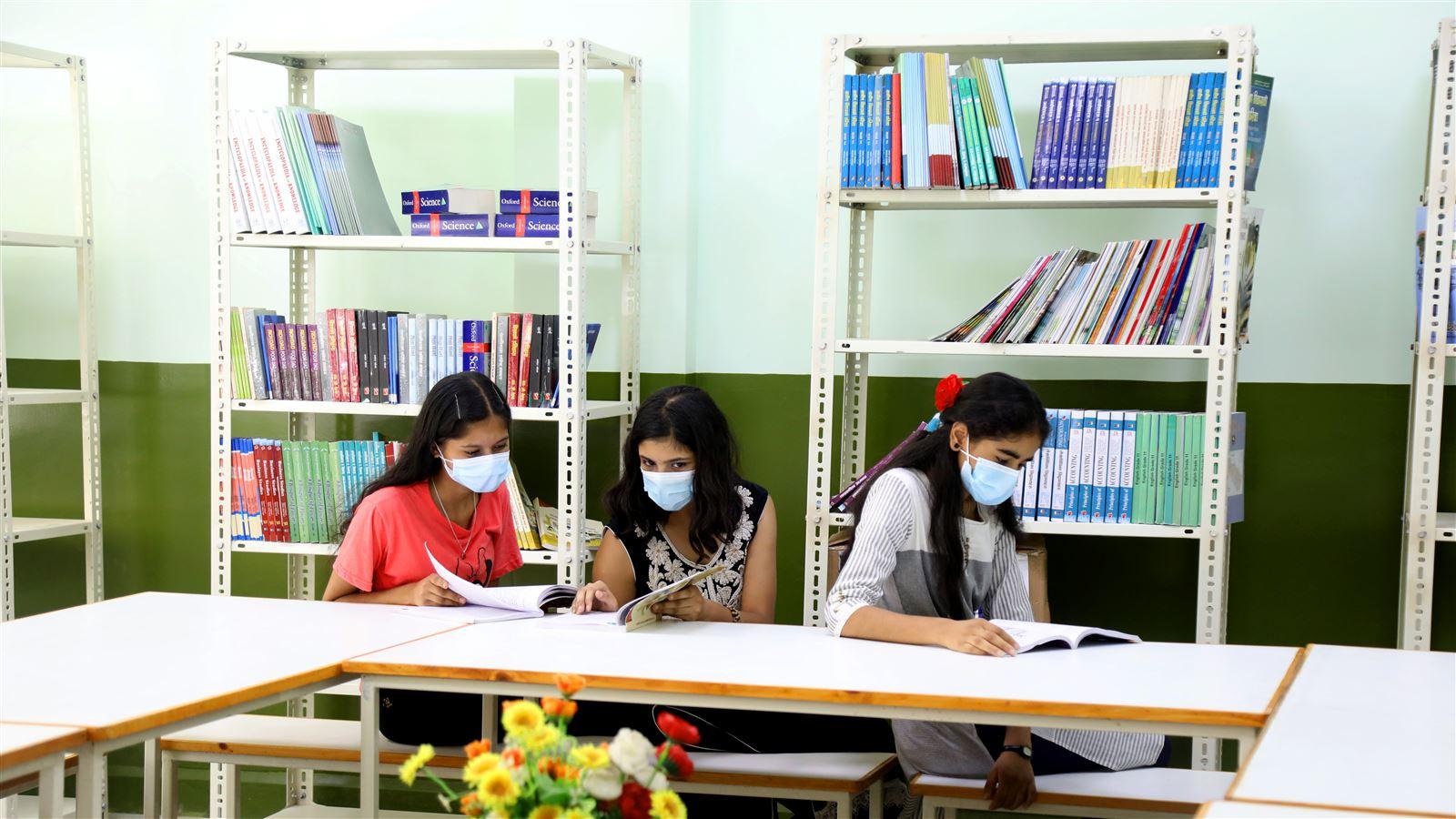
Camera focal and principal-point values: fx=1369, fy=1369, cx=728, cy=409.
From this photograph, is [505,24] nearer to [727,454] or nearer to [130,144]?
[130,144]

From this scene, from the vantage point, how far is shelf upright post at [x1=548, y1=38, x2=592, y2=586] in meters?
3.09

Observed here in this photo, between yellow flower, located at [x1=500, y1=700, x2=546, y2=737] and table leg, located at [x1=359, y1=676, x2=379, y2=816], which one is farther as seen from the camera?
table leg, located at [x1=359, y1=676, x2=379, y2=816]

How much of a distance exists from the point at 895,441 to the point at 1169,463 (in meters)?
0.77

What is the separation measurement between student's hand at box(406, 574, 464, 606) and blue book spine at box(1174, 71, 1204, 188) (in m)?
1.73

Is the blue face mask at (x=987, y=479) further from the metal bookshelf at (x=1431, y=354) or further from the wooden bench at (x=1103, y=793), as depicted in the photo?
the metal bookshelf at (x=1431, y=354)

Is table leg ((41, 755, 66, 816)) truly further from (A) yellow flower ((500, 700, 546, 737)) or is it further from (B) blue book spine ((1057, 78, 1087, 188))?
(B) blue book spine ((1057, 78, 1087, 188))

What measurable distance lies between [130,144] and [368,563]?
1780 millimetres

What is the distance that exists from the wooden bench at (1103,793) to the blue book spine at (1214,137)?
1.24 meters

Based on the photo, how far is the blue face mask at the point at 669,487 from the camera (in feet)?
8.89

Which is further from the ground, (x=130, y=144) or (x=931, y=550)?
(x=130, y=144)

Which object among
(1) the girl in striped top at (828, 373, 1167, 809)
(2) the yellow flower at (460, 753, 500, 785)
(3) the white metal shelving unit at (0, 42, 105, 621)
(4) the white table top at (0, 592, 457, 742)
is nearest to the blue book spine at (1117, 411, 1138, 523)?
(1) the girl in striped top at (828, 373, 1167, 809)

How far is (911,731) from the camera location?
2.34 meters

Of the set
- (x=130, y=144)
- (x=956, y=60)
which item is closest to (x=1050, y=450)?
(x=956, y=60)

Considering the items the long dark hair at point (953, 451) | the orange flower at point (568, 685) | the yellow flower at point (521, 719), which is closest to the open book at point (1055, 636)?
the long dark hair at point (953, 451)
